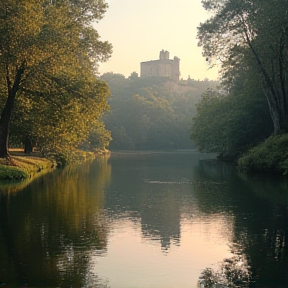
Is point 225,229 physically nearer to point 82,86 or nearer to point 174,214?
point 174,214

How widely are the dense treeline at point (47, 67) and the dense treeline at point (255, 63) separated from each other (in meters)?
10.2

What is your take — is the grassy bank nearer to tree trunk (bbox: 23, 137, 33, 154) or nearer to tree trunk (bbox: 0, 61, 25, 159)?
tree trunk (bbox: 0, 61, 25, 159)

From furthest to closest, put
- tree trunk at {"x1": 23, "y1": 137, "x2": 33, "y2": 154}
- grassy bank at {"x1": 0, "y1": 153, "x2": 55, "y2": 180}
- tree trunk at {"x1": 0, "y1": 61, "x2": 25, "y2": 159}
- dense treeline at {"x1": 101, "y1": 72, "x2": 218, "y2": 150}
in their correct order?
1. dense treeline at {"x1": 101, "y1": 72, "x2": 218, "y2": 150}
2. tree trunk at {"x1": 23, "y1": 137, "x2": 33, "y2": 154}
3. tree trunk at {"x1": 0, "y1": 61, "x2": 25, "y2": 159}
4. grassy bank at {"x1": 0, "y1": 153, "x2": 55, "y2": 180}

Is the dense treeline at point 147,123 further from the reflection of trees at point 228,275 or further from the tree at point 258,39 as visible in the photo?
the reflection of trees at point 228,275

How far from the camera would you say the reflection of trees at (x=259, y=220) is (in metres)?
9.77

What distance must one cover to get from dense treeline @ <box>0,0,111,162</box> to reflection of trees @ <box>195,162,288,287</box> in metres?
11.5

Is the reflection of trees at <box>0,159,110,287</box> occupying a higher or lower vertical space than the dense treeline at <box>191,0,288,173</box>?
lower

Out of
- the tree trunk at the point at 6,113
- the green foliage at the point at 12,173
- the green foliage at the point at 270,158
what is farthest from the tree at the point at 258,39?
the green foliage at the point at 12,173

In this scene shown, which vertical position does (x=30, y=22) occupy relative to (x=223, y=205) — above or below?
above

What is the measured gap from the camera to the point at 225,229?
14414 mm

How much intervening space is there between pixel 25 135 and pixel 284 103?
75.1 feet

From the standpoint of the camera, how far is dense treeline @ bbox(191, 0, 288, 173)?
124 feet

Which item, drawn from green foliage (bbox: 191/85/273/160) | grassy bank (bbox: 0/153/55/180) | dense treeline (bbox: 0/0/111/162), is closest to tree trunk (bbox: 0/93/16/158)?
dense treeline (bbox: 0/0/111/162)

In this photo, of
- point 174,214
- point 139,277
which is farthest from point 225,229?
point 139,277
